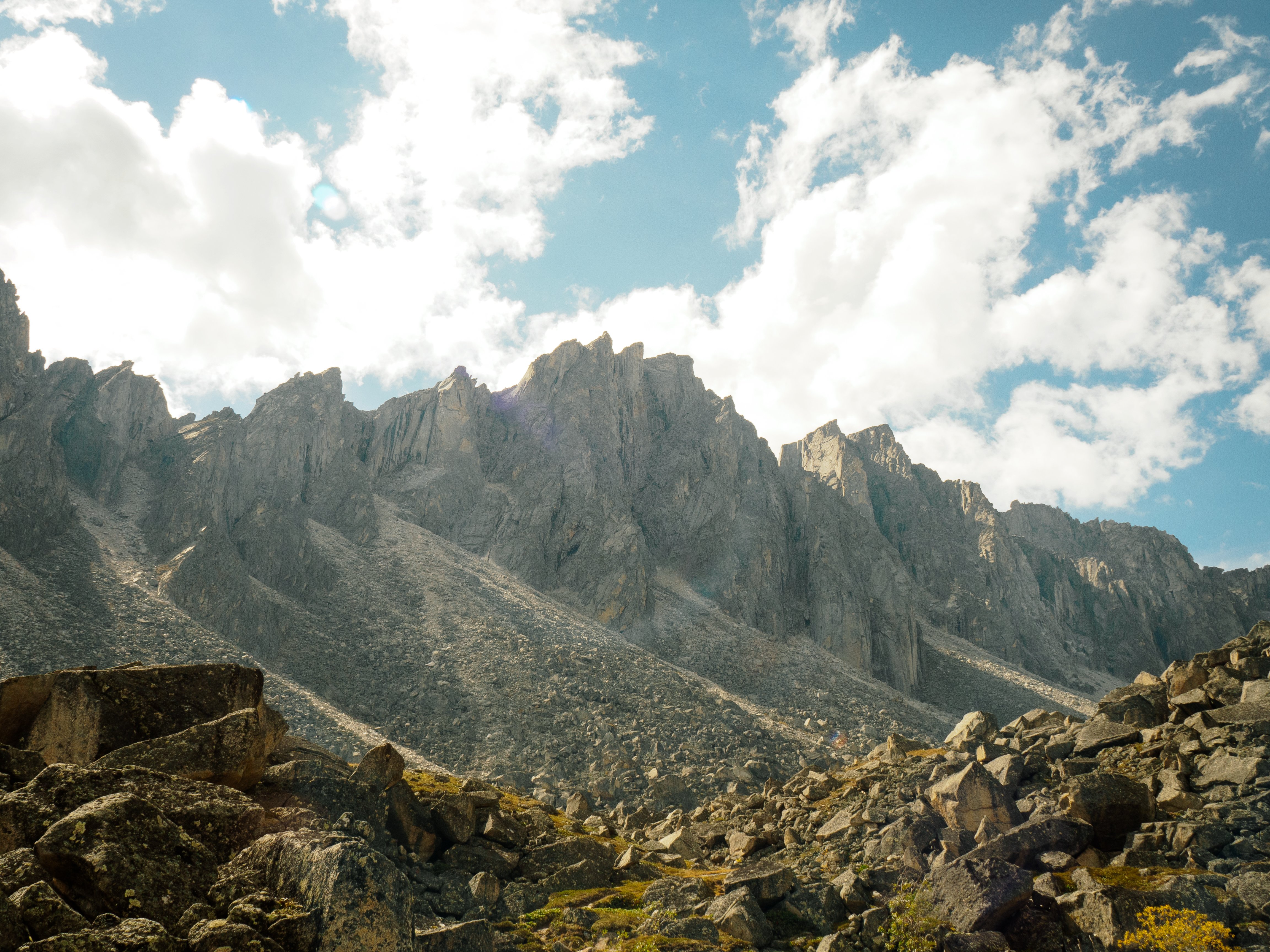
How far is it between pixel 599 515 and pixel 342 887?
95876 mm

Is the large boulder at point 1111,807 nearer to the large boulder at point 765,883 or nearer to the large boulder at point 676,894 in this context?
the large boulder at point 765,883

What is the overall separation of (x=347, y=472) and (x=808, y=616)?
7118 centimetres

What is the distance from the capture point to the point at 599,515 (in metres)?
105

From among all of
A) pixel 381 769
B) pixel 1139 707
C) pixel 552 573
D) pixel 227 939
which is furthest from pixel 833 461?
pixel 227 939

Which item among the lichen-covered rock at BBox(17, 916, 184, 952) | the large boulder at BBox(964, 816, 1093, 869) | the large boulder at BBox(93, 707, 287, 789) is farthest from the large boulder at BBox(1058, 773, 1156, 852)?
the large boulder at BBox(93, 707, 287, 789)

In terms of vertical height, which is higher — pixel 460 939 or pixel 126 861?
pixel 126 861

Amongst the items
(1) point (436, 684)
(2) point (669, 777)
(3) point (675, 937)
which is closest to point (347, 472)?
(1) point (436, 684)

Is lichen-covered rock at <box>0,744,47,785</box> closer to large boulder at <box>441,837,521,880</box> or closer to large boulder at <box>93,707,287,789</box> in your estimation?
large boulder at <box>93,707,287,789</box>

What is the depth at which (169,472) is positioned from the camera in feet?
268

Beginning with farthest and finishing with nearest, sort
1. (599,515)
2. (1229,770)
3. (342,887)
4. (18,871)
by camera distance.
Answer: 1. (599,515)
2. (1229,770)
3. (342,887)
4. (18,871)

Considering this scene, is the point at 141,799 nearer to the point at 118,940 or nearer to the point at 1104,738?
the point at 118,940

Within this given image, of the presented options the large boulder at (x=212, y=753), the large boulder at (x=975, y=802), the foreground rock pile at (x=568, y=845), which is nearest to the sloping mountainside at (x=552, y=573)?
the foreground rock pile at (x=568, y=845)

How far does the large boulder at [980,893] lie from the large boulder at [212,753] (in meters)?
13.9

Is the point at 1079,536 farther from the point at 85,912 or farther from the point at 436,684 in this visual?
the point at 85,912
